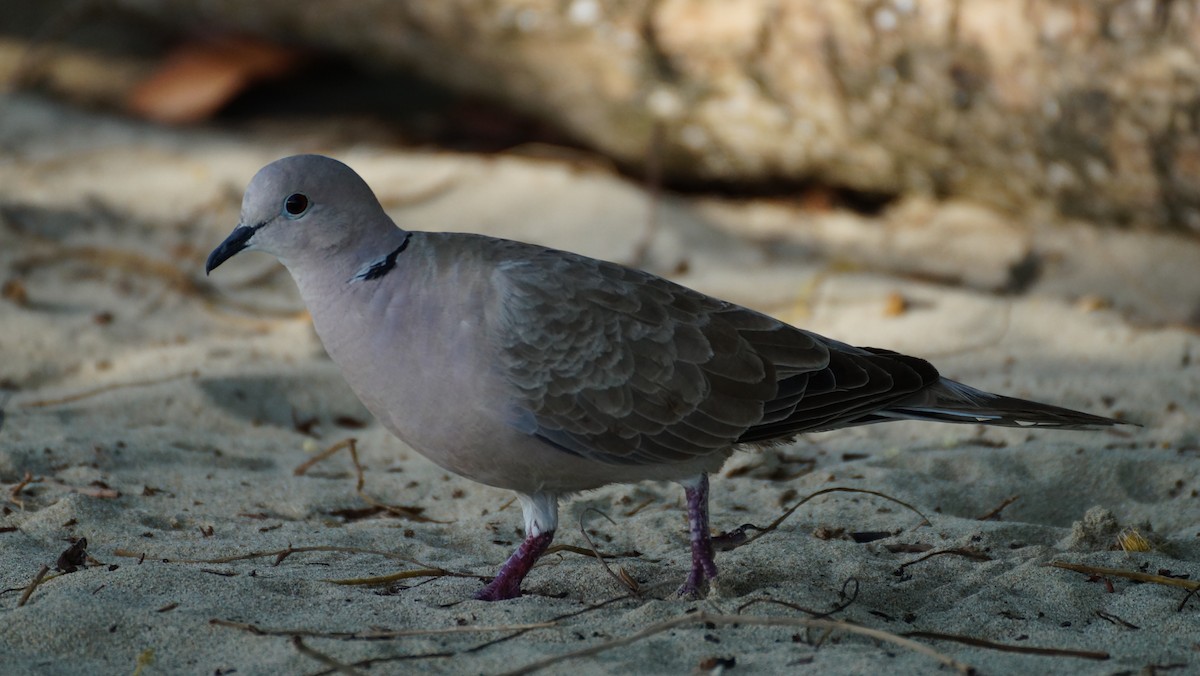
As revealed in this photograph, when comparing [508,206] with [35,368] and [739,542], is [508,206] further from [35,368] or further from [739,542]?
[739,542]

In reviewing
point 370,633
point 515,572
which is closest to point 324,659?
point 370,633

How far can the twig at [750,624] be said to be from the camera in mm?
2359

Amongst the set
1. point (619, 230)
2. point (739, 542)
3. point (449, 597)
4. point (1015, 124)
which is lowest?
point (449, 597)

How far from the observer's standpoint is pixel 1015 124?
5180mm

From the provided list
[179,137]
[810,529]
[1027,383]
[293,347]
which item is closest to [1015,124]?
[1027,383]

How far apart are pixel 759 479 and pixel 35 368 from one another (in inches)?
101

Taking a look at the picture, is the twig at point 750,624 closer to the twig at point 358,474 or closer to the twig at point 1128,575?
the twig at point 1128,575

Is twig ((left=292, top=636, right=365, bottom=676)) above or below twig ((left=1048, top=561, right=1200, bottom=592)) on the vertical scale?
below

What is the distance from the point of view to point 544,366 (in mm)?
2834

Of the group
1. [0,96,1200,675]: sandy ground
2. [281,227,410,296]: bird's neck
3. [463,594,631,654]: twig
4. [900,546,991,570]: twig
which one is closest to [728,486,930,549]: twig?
[0,96,1200,675]: sandy ground

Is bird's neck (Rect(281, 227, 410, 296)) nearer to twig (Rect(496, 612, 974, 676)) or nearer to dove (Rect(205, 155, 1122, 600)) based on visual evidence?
dove (Rect(205, 155, 1122, 600))

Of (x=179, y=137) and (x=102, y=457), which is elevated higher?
(x=179, y=137)

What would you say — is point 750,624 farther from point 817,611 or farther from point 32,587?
point 32,587

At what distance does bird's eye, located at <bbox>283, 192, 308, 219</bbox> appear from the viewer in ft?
9.49
